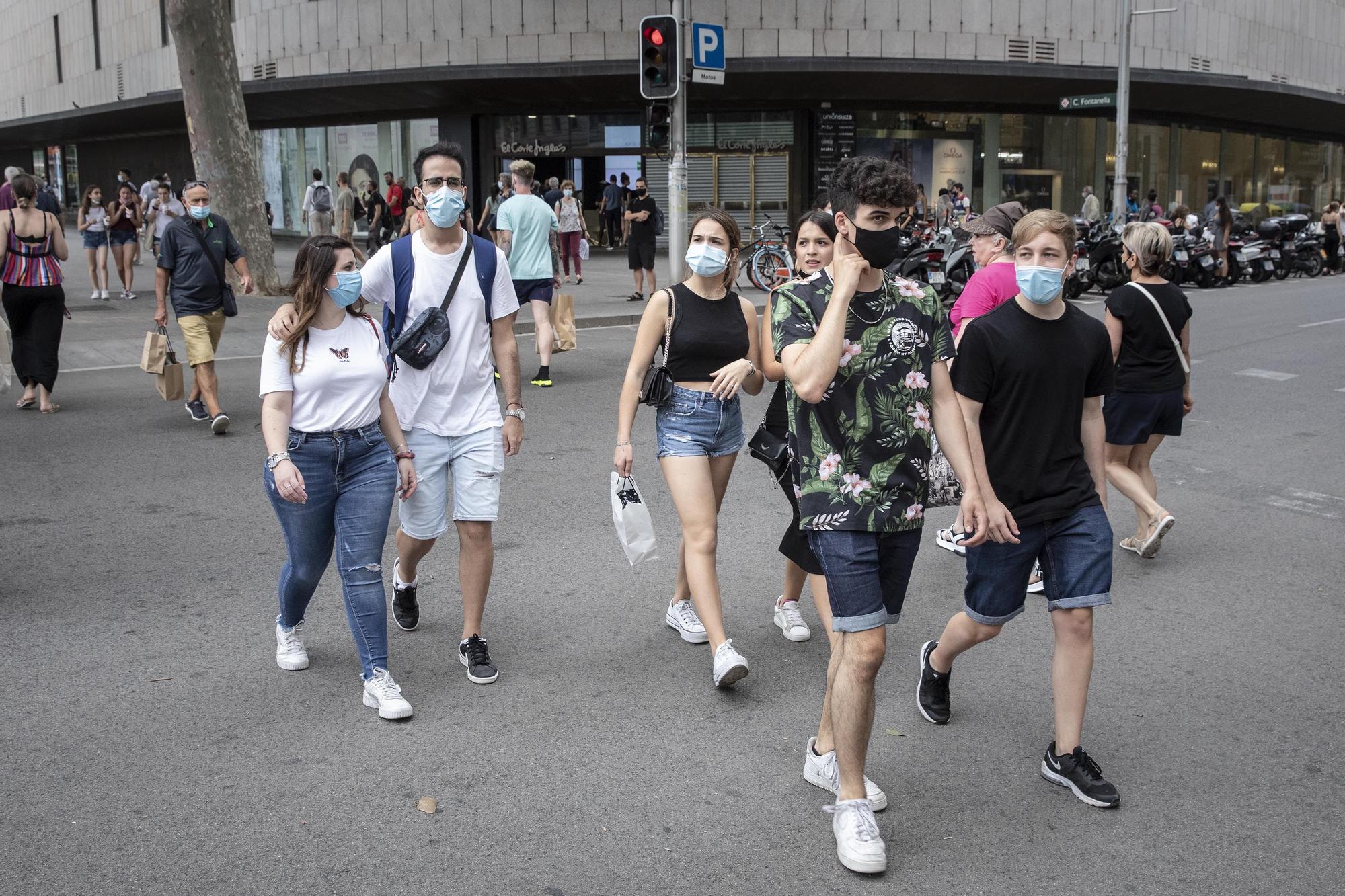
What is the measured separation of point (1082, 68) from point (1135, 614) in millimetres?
28105

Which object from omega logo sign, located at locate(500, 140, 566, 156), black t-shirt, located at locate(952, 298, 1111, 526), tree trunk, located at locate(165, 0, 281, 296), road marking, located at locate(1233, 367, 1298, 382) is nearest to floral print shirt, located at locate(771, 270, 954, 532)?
black t-shirt, located at locate(952, 298, 1111, 526)

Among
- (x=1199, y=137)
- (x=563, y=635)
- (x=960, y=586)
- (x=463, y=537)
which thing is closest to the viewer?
(x=463, y=537)

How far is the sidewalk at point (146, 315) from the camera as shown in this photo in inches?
555

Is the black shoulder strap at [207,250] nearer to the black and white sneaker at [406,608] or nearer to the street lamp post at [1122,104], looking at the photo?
the black and white sneaker at [406,608]

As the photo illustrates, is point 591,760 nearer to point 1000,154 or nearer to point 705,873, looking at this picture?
point 705,873

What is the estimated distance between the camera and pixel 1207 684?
15.7ft

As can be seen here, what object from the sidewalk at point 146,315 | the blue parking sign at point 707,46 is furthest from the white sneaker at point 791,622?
the blue parking sign at point 707,46

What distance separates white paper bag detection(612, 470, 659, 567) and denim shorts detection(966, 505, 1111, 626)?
1.34 m

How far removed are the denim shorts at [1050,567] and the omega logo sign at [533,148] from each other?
29420 mm

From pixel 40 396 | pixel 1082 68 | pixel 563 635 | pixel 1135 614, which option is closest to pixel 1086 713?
pixel 1135 614

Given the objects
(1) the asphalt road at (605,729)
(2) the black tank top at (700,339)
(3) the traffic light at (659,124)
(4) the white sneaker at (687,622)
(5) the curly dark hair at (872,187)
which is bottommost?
(1) the asphalt road at (605,729)

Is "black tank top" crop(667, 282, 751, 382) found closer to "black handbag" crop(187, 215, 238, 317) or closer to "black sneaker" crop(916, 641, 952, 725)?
"black sneaker" crop(916, 641, 952, 725)

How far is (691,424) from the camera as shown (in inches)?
195

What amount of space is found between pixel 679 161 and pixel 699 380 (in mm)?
11830
